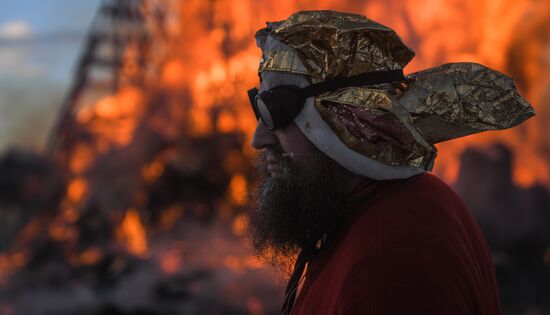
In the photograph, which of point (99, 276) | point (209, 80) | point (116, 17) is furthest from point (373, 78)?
point (116, 17)

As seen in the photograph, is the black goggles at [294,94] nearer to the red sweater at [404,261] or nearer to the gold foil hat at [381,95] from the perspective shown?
the gold foil hat at [381,95]

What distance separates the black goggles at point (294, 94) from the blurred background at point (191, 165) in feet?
25.8

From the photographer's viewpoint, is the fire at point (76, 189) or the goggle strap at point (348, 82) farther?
the fire at point (76, 189)

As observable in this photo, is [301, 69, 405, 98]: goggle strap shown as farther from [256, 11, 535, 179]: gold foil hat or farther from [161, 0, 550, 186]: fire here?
[161, 0, 550, 186]: fire

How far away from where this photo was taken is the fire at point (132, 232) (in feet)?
43.2

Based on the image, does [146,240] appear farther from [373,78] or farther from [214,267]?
[373,78]

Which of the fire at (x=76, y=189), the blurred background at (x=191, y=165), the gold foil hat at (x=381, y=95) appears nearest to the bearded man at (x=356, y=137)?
the gold foil hat at (x=381, y=95)

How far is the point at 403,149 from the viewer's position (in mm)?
1694

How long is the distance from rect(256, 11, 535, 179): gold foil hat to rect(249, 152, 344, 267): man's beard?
0.29 ft

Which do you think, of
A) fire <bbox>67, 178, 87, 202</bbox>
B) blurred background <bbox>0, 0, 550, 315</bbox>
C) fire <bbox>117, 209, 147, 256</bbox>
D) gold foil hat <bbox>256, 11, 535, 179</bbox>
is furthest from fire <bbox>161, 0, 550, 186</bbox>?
gold foil hat <bbox>256, 11, 535, 179</bbox>

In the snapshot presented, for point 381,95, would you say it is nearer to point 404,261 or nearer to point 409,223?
point 409,223

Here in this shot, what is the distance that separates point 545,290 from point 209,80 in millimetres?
8704

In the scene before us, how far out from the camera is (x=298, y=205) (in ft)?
6.01

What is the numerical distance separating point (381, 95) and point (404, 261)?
485 mm
